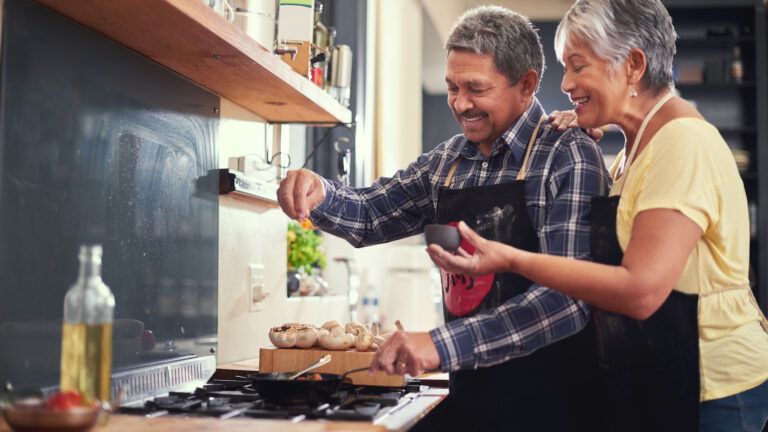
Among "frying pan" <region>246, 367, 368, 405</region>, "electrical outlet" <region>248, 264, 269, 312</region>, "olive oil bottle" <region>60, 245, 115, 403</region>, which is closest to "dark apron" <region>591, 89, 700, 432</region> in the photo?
"frying pan" <region>246, 367, 368, 405</region>

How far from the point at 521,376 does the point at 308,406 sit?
451 millimetres

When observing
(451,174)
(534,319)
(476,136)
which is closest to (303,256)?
(451,174)

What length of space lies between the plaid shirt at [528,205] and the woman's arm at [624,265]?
7.1 inches

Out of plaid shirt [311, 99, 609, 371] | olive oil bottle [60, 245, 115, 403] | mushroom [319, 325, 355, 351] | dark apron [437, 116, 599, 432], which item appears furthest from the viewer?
mushroom [319, 325, 355, 351]

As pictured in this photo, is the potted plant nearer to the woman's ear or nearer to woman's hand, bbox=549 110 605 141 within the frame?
woman's hand, bbox=549 110 605 141

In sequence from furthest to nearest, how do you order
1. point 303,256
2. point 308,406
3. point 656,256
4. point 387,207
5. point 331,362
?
point 303,256 < point 387,207 < point 331,362 < point 308,406 < point 656,256

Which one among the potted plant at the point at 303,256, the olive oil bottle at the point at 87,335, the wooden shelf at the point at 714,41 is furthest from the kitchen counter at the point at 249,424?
the wooden shelf at the point at 714,41

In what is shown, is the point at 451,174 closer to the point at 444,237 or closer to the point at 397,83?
the point at 444,237

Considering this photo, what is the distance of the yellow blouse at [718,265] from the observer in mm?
1533

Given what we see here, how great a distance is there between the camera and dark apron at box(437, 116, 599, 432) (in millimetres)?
1836

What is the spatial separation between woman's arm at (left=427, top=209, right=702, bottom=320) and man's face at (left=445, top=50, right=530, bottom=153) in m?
0.51

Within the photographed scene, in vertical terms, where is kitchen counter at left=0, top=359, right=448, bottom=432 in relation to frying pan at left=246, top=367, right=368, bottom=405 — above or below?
below

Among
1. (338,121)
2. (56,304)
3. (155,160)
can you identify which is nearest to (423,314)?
(338,121)

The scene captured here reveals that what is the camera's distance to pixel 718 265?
158 centimetres
